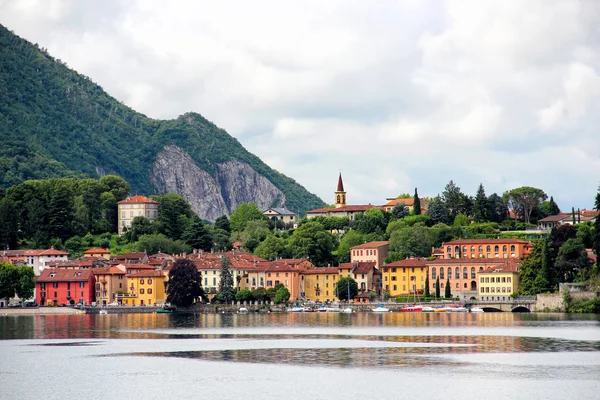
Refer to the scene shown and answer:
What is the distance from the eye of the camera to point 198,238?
6496 inches

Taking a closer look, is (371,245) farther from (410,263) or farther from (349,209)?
(349,209)

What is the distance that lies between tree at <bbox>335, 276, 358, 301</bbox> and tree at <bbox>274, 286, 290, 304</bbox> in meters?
6.00

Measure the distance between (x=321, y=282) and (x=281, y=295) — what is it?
689cm

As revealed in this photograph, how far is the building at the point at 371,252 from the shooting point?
142750 mm

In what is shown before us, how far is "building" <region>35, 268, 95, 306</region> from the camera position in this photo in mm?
139250

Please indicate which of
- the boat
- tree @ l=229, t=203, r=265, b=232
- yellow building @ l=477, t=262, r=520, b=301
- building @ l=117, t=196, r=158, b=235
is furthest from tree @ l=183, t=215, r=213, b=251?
yellow building @ l=477, t=262, r=520, b=301

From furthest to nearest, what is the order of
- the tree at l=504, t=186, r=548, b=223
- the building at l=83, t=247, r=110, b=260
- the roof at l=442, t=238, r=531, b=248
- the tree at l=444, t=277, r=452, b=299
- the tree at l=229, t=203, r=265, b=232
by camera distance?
the tree at l=229, t=203, r=265, b=232, the tree at l=504, t=186, r=548, b=223, the building at l=83, t=247, r=110, b=260, the roof at l=442, t=238, r=531, b=248, the tree at l=444, t=277, r=452, b=299

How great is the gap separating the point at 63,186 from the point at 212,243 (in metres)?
25.2

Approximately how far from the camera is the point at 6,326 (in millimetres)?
100375

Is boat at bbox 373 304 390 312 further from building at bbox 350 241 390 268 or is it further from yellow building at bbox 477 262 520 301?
building at bbox 350 241 390 268

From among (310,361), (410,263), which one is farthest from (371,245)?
(310,361)

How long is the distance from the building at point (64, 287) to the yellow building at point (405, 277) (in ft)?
122

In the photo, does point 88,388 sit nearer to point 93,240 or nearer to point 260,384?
point 260,384

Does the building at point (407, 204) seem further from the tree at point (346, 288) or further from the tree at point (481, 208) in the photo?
the tree at point (346, 288)
